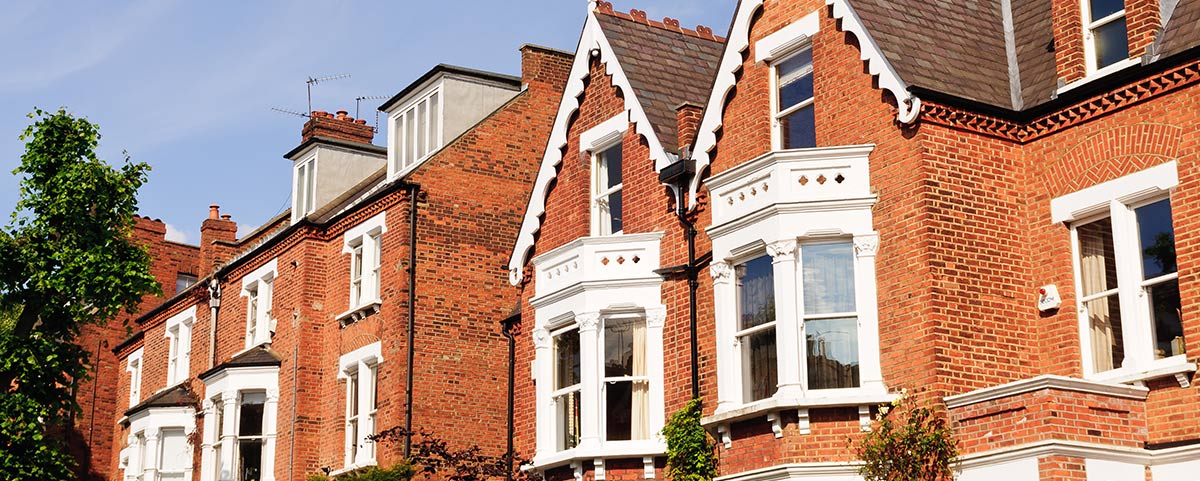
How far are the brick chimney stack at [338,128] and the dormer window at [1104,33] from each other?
23.2 m

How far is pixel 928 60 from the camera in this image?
20656 mm

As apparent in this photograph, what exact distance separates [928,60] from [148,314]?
1159 inches

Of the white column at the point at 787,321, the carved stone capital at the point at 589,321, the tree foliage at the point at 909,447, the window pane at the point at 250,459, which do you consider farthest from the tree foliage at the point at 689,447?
the window pane at the point at 250,459

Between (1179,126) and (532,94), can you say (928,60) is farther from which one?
(532,94)

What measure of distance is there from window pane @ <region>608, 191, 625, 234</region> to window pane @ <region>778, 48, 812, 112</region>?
431 centimetres

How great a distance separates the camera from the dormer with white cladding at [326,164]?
125 ft

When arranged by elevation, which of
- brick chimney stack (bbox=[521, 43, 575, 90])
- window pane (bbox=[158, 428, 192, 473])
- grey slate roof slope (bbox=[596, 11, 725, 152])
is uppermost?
brick chimney stack (bbox=[521, 43, 575, 90])

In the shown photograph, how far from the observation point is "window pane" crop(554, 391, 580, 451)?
24.9m

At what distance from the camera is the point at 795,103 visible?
73.3 ft

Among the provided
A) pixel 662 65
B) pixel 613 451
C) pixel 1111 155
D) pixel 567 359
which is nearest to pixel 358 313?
pixel 567 359

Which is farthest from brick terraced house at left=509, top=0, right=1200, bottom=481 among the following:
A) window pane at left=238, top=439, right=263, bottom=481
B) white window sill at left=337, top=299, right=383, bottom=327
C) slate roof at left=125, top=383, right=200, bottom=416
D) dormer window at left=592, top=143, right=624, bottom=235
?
slate roof at left=125, top=383, right=200, bottom=416

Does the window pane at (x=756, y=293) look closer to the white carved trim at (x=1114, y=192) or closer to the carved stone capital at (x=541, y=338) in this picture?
the white carved trim at (x=1114, y=192)

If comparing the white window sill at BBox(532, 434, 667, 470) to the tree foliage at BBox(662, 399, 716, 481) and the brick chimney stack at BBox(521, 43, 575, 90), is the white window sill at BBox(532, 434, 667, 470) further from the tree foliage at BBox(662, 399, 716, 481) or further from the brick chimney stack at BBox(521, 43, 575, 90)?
the brick chimney stack at BBox(521, 43, 575, 90)

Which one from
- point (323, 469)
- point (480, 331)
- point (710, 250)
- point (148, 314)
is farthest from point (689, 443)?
point (148, 314)
